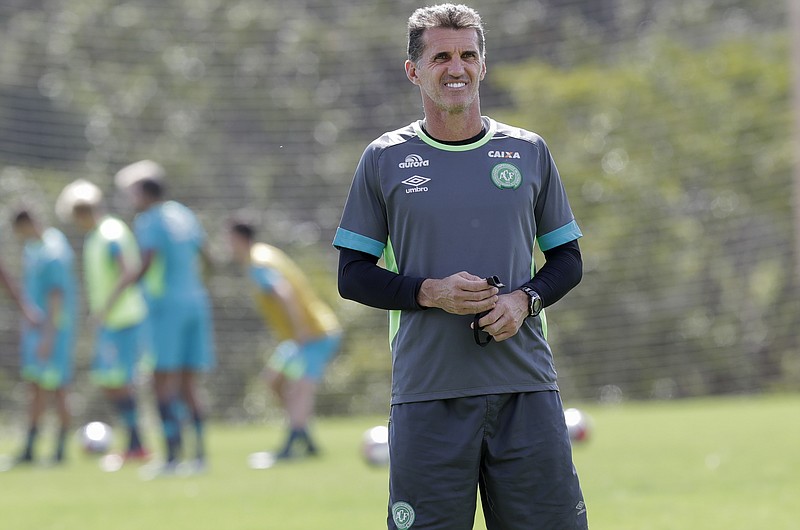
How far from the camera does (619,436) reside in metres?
12.6

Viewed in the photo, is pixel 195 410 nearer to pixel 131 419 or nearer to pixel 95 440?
pixel 131 419

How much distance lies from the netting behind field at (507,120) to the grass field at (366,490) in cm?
1003

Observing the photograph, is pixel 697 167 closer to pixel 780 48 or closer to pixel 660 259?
pixel 660 259

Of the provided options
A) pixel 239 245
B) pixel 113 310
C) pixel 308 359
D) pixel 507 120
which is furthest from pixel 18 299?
pixel 507 120

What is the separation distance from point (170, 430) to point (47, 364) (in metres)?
2.33

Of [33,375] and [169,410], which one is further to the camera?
[33,375]

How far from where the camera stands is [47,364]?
41.3 ft

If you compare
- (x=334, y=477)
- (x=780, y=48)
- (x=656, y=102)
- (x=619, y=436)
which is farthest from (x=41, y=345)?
(x=780, y=48)

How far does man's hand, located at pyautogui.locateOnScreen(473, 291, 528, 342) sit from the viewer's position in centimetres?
391

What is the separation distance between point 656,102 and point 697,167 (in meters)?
2.17

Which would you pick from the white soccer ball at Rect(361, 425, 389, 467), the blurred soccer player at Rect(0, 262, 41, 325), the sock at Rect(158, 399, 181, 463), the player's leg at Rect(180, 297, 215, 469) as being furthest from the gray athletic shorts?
the blurred soccer player at Rect(0, 262, 41, 325)

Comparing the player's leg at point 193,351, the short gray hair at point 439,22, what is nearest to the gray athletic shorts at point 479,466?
the short gray hair at point 439,22

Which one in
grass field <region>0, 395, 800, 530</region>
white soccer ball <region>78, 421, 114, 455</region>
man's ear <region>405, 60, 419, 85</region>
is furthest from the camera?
white soccer ball <region>78, 421, 114, 455</region>

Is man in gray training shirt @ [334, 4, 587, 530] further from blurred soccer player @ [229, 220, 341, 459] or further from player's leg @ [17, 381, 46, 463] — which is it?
player's leg @ [17, 381, 46, 463]
